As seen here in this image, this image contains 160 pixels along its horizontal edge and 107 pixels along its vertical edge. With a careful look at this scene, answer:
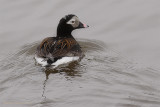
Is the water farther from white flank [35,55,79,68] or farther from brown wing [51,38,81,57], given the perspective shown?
brown wing [51,38,81,57]

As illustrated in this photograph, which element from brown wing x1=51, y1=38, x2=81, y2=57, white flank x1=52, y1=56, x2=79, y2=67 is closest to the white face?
brown wing x1=51, y1=38, x2=81, y2=57

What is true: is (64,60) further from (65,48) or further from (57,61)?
(65,48)

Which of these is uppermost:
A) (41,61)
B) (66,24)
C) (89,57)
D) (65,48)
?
(66,24)

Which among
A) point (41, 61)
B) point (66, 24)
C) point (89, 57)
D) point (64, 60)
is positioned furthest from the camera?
point (66, 24)

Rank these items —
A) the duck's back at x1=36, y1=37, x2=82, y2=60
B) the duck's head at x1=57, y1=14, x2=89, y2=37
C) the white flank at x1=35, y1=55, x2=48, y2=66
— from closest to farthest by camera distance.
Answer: the white flank at x1=35, y1=55, x2=48, y2=66, the duck's back at x1=36, y1=37, x2=82, y2=60, the duck's head at x1=57, y1=14, x2=89, y2=37

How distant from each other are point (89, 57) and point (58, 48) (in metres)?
0.97

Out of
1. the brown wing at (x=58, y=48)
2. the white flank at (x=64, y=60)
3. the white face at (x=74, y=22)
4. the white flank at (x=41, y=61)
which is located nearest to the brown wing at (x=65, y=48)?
the brown wing at (x=58, y=48)

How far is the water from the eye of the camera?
23.5 ft

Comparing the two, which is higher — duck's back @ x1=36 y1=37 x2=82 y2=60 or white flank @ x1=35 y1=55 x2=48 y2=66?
duck's back @ x1=36 y1=37 x2=82 y2=60

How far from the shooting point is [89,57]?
10.2 m

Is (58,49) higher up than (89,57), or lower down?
higher up

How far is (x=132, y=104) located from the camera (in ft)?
Result: 22.1

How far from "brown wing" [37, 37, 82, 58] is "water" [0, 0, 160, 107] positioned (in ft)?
1.06

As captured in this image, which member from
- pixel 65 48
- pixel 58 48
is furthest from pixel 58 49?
pixel 65 48
